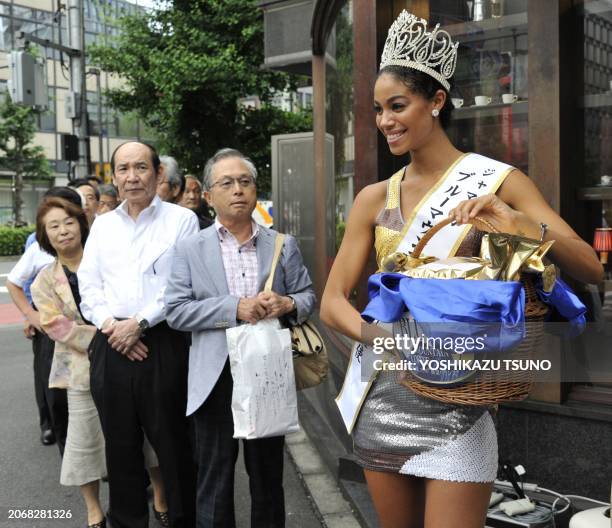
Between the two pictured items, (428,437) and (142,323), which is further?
(142,323)

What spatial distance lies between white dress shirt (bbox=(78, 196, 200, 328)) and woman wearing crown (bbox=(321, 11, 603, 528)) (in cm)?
165

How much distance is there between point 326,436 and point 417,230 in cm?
354

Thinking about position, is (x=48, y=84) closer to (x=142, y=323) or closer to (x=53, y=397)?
(x=53, y=397)

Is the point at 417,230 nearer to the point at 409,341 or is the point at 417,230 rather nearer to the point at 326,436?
the point at 409,341

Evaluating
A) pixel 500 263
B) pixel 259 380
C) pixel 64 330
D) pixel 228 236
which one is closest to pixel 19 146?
pixel 64 330

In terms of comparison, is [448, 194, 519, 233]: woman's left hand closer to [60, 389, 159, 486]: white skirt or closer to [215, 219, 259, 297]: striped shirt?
[215, 219, 259, 297]: striped shirt

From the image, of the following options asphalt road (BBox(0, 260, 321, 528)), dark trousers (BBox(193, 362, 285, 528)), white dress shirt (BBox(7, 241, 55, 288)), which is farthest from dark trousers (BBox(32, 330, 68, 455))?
dark trousers (BBox(193, 362, 285, 528))

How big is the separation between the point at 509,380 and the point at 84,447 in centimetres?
292

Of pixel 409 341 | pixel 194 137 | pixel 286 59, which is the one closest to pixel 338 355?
pixel 409 341

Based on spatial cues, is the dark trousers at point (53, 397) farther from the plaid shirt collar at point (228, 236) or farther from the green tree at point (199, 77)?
the green tree at point (199, 77)

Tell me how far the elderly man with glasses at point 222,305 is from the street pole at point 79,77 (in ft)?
43.2

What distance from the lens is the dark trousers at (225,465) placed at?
3.32 m

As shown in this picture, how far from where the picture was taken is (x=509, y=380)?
169cm

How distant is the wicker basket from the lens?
1685mm
